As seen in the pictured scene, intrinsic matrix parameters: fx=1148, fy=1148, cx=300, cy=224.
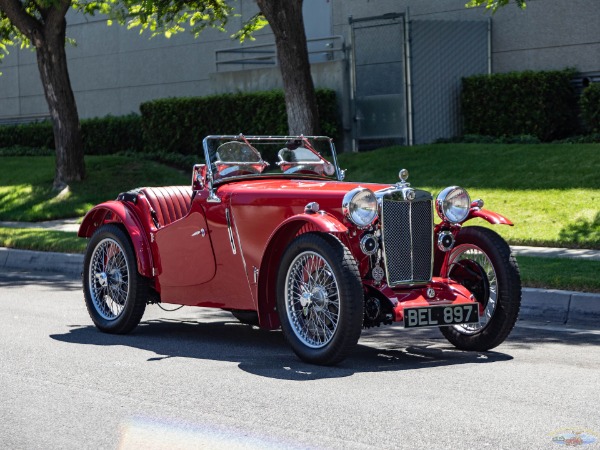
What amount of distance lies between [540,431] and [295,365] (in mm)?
2276

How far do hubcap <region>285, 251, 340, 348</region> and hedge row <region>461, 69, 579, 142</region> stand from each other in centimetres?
1498

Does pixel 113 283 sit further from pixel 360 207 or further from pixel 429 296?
pixel 429 296

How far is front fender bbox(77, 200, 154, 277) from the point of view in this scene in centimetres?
905

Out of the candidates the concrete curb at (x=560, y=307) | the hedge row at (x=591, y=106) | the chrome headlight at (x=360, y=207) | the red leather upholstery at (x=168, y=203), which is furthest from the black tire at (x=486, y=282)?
the hedge row at (x=591, y=106)

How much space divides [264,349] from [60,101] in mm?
15325

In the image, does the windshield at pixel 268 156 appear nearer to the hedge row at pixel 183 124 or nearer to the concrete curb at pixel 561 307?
the concrete curb at pixel 561 307

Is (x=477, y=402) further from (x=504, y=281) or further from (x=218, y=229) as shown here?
(x=218, y=229)

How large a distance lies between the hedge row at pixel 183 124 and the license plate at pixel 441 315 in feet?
53.8

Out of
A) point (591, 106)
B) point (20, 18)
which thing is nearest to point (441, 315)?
point (591, 106)

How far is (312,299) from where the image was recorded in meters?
7.57

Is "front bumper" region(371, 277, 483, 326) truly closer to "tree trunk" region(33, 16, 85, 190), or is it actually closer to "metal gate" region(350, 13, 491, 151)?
"tree trunk" region(33, 16, 85, 190)

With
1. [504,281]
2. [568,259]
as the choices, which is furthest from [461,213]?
[568,259]

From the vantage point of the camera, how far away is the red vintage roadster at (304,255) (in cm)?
754

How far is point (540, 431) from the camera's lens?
225 inches
